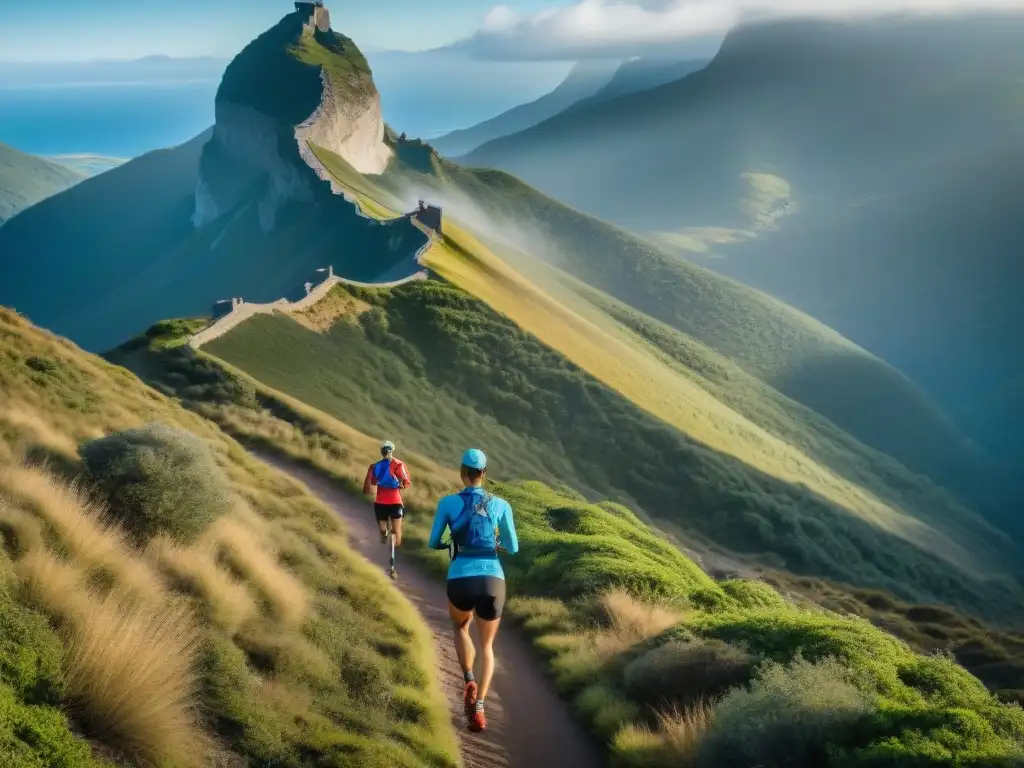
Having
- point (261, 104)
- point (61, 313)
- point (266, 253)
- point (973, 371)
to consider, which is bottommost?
point (973, 371)

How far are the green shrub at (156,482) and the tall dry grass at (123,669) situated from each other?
2399mm

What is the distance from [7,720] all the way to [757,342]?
12639 centimetres

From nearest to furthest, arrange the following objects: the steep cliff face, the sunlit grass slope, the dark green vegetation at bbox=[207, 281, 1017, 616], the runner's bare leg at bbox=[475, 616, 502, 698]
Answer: the runner's bare leg at bbox=[475, 616, 502, 698], the dark green vegetation at bbox=[207, 281, 1017, 616], the sunlit grass slope, the steep cliff face

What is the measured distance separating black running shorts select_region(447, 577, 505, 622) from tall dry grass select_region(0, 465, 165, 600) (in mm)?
2702

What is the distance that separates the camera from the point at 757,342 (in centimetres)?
12569

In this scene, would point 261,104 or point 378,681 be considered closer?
point 378,681

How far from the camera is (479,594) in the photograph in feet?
26.4

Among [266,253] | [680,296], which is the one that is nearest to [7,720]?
[266,253]

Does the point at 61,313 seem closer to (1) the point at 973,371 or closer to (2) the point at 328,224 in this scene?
(2) the point at 328,224

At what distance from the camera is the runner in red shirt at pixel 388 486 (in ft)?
45.0

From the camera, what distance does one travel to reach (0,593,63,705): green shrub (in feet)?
19.5

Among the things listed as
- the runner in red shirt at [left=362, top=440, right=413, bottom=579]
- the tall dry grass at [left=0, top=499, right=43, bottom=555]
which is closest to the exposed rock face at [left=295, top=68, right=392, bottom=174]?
the runner in red shirt at [left=362, top=440, right=413, bottom=579]

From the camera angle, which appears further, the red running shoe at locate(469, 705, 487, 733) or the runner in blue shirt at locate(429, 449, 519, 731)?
the red running shoe at locate(469, 705, 487, 733)

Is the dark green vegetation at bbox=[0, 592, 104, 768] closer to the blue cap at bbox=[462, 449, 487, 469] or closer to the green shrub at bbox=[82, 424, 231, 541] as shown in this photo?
the green shrub at bbox=[82, 424, 231, 541]
